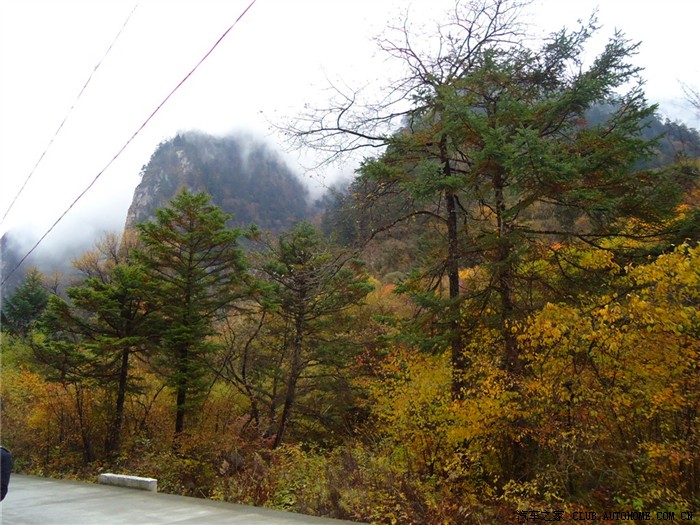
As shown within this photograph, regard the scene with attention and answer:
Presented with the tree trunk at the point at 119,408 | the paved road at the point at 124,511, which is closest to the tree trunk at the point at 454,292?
the paved road at the point at 124,511

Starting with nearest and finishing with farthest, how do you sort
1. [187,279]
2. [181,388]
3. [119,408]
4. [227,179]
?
[181,388], [187,279], [119,408], [227,179]

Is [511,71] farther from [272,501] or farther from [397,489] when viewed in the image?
[272,501]

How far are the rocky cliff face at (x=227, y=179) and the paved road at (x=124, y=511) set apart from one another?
81227mm

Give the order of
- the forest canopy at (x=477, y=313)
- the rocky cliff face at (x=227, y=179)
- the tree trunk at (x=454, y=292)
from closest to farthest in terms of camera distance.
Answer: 1. the forest canopy at (x=477, y=313)
2. the tree trunk at (x=454, y=292)
3. the rocky cliff face at (x=227, y=179)

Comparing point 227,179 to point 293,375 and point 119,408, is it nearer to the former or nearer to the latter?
point 119,408

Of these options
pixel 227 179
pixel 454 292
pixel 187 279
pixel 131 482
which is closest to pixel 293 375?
pixel 187 279

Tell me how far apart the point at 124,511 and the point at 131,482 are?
2308 millimetres

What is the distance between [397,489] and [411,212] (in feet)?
19.6

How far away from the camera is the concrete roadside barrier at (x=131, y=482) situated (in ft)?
24.4

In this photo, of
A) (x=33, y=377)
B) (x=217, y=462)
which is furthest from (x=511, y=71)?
(x=33, y=377)

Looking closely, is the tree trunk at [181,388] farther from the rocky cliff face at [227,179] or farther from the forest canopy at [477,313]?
the rocky cliff face at [227,179]

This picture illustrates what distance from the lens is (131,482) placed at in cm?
774

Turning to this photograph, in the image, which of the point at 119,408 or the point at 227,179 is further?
the point at 227,179

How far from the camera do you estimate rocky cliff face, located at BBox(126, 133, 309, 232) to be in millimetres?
95438
